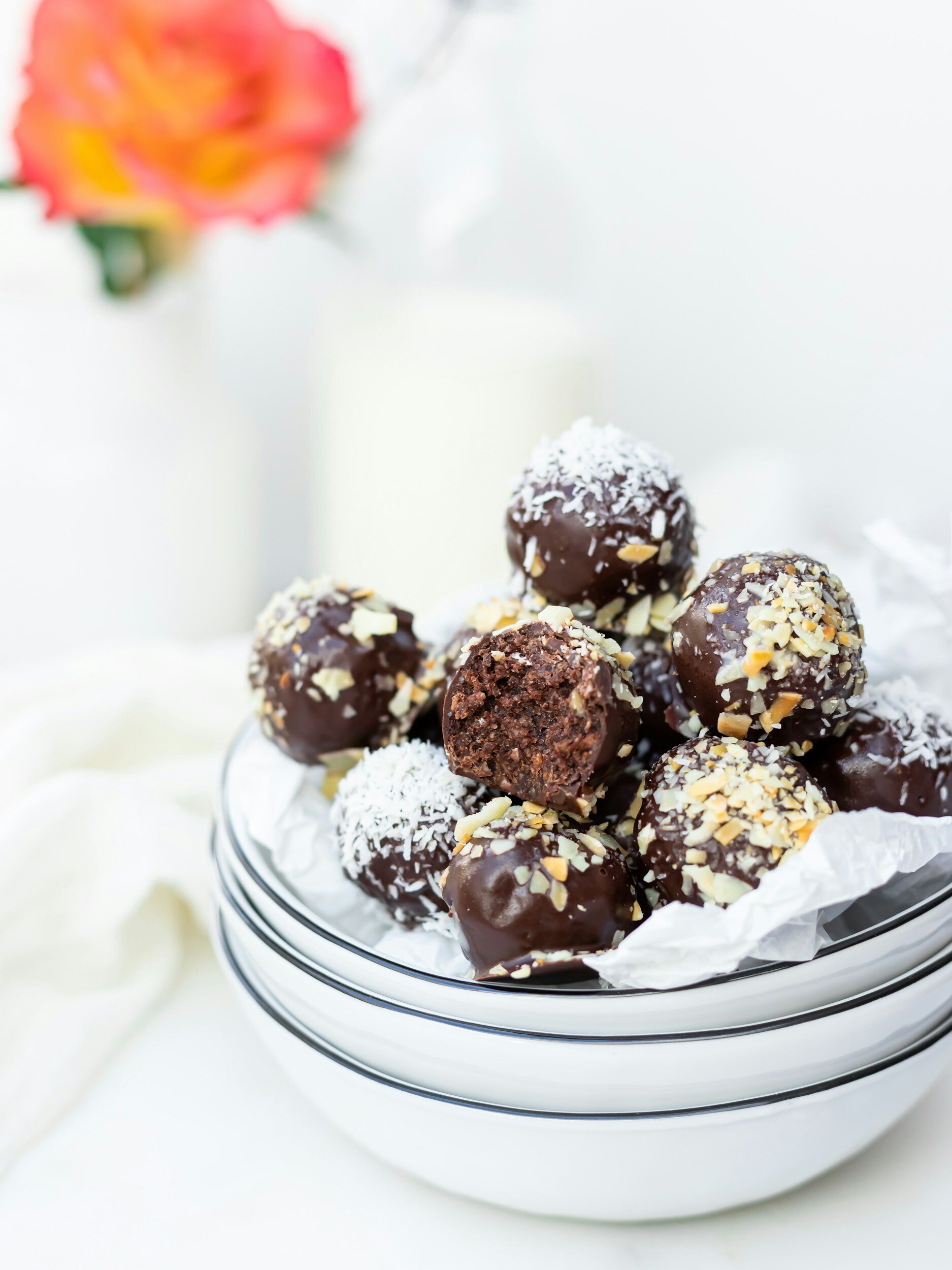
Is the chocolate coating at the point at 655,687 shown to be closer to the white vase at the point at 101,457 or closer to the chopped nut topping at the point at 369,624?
the chopped nut topping at the point at 369,624

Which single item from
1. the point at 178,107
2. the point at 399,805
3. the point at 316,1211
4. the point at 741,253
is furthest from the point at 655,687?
the point at 741,253

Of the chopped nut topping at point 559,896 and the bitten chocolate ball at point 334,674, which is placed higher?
the chopped nut topping at point 559,896

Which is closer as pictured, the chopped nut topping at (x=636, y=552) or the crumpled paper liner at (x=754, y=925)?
the crumpled paper liner at (x=754, y=925)

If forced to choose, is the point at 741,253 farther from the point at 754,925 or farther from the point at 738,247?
the point at 754,925

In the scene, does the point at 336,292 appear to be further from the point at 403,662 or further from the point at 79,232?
the point at 403,662

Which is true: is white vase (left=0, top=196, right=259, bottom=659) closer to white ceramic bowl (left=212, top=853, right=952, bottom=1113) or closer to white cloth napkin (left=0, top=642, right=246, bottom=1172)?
white cloth napkin (left=0, top=642, right=246, bottom=1172)

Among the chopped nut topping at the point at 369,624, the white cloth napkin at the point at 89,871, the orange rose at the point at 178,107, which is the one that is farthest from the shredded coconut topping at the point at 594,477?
the orange rose at the point at 178,107
